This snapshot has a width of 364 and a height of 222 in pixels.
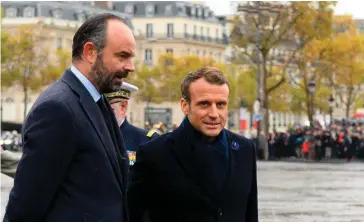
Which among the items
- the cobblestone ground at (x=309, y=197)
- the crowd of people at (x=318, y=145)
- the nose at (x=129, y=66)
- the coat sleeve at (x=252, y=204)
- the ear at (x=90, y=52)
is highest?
the ear at (x=90, y=52)

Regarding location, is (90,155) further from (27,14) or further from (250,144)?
(27,14)

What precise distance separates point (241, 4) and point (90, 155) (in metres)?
54.5

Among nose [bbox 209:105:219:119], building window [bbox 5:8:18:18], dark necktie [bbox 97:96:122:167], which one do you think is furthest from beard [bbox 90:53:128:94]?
building window [bbox 5:8:18:18]

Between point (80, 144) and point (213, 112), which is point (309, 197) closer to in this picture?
point (213, 112)

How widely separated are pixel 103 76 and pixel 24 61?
290 feet

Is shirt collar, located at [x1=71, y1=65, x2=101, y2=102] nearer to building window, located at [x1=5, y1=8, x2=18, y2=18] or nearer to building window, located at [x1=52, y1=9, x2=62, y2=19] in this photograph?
building window, located at [x1=52, y1=9, x2=62, y2=19]

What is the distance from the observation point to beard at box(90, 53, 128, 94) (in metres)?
5.25

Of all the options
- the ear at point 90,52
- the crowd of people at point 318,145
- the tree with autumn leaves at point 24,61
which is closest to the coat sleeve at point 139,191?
the ear at point 90,52

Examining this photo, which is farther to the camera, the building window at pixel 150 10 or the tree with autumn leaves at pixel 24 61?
the building window at pixel 150 10

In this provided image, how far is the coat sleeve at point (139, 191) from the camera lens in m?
6.10

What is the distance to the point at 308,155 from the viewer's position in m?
54.9

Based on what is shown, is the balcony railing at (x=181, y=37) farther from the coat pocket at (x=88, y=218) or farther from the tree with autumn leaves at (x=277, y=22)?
the coat pocket at (x=88, y=218)

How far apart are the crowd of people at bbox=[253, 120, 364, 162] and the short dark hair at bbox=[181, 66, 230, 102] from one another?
47782 mm

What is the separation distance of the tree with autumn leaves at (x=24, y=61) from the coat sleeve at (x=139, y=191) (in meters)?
80.2
